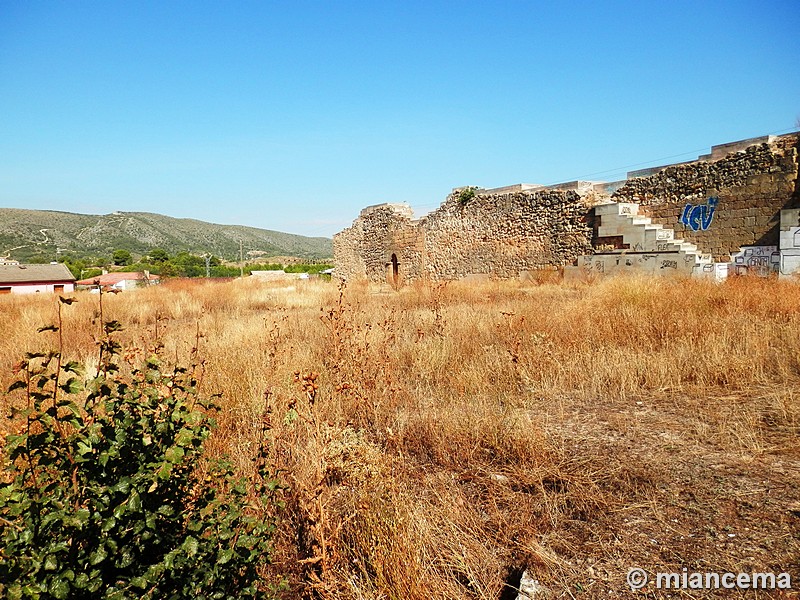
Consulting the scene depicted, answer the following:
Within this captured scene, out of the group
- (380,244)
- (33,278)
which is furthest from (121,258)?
(380,244)

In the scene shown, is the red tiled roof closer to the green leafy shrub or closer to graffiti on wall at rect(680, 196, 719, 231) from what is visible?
the green leafy shrub

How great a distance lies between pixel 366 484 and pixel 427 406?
1.45 meters

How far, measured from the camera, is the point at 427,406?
13.2ft

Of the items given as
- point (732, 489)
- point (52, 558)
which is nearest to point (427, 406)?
point (732, 489)

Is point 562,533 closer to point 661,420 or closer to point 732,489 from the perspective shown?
point 732,489

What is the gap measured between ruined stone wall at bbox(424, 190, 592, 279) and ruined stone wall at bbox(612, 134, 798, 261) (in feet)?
6.84

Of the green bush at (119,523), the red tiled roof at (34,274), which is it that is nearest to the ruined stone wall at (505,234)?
the green bush at (119,523)

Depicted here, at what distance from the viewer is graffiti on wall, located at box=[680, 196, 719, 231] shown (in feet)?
41.3

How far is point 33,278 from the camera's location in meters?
35.4

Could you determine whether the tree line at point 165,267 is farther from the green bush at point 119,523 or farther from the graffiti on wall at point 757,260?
the green bush at point 119,523

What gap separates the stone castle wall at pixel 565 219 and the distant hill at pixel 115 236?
63.7 m

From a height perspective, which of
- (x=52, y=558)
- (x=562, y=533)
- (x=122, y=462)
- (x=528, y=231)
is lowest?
(x=562, y=533)

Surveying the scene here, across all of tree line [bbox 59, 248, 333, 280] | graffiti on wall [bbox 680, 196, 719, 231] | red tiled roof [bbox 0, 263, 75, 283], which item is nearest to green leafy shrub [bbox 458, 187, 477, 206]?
graffiti on wall [bbox 680, 196, 719, 231]

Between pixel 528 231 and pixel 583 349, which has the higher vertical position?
pixel 528 231
